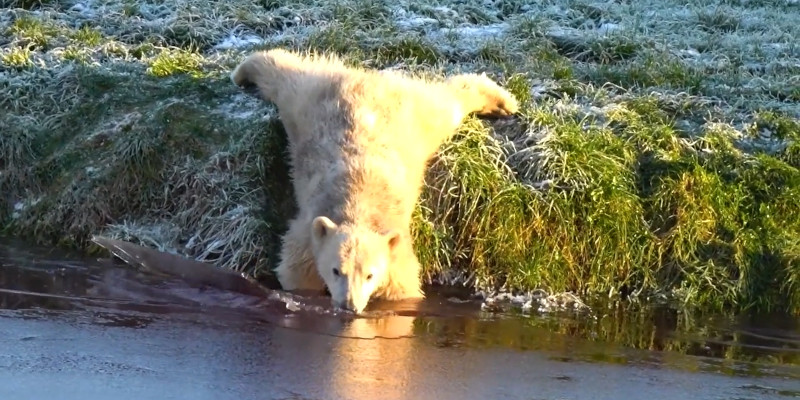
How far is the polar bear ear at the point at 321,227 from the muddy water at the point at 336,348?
0.45 meters

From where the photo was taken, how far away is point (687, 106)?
9.45 m

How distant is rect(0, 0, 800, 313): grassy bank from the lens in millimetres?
7922

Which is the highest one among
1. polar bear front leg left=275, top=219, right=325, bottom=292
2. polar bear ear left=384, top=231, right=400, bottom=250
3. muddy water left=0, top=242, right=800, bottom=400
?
polar bear ear left=384, top=231, right=400, bottom=250

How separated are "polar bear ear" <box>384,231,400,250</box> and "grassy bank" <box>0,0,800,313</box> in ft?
2.75

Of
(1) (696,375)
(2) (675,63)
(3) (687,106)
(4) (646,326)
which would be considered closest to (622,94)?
(3) (687,106)

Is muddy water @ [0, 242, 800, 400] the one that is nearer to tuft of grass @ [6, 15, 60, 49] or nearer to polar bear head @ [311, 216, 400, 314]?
polar bear head @ [311, 216, 400, 314]

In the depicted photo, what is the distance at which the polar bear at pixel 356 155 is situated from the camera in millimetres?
6934

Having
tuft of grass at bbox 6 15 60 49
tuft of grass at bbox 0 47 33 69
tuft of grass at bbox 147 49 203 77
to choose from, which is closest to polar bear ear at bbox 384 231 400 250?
tuft of grass at bbox 147 49 203 77

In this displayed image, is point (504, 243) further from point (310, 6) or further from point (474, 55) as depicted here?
point (310, 6)

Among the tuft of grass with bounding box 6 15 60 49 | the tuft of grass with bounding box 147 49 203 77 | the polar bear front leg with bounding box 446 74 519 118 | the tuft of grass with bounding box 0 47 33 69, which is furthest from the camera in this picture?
the tuft of grass with bounding box 6 15 60 49

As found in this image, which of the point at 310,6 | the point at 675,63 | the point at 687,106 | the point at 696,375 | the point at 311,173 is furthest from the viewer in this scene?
the point at 310,6

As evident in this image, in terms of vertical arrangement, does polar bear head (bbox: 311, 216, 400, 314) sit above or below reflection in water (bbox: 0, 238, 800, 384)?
above

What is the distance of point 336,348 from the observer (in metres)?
5.93

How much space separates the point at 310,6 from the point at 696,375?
25.3 feet
